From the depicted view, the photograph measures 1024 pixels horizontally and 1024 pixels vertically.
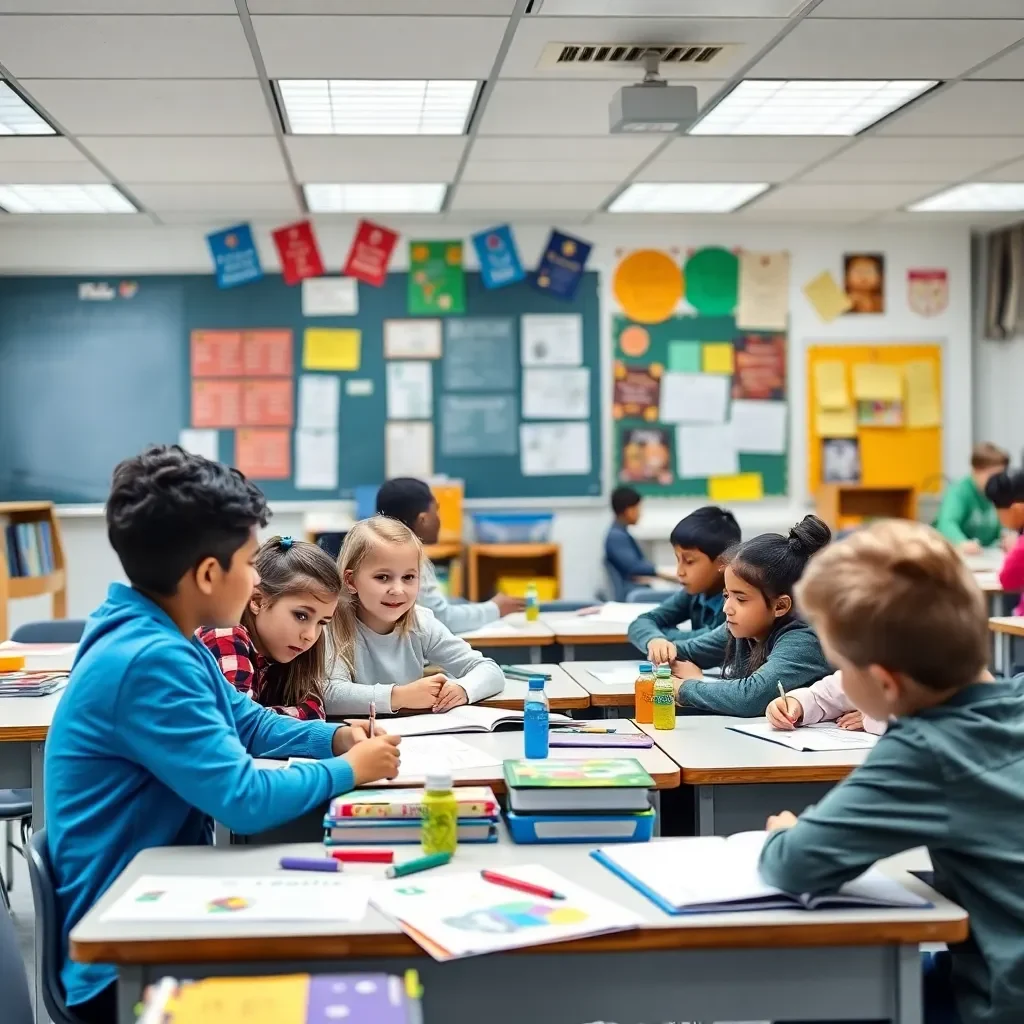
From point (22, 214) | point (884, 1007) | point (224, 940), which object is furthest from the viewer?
point (22, 214)

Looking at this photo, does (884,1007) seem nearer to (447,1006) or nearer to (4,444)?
(447,1006)

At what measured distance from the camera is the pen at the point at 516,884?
1.52m

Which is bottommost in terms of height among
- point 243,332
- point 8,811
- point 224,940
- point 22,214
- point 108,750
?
point 8,811

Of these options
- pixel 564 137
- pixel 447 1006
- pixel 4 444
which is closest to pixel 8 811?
pixel 447 1006

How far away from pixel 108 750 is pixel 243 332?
5.51m

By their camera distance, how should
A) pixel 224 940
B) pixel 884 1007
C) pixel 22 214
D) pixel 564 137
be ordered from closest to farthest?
pixel 224 940 → pixel 884 1007 → pixel 564 137 → pixel 22 214

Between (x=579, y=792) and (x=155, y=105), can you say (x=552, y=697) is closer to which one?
(x=579, y=792)

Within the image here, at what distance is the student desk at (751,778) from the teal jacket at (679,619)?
1.25m

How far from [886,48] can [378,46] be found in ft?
5.49

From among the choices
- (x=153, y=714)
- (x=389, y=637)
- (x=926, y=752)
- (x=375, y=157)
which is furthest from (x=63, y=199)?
(x=926, y=752)

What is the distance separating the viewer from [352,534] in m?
3.00

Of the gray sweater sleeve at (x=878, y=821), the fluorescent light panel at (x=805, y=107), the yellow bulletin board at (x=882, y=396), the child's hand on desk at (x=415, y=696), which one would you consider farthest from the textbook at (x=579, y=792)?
the yellow bulletin board at (x=882, y=396)

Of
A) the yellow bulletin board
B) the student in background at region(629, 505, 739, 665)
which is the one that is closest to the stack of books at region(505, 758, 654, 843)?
the student in background at region(629, 505, 739, 665)

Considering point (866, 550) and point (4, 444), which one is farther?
point (4, 444)
